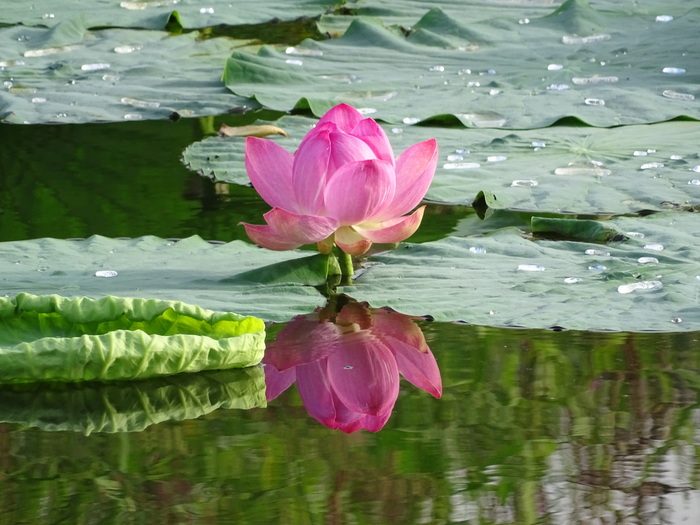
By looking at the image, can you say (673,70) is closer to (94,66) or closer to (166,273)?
(94,66)

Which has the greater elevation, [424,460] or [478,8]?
[478,8]

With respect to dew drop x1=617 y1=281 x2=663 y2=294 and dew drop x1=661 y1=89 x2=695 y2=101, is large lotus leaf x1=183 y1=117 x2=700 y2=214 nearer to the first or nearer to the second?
dew drop x1=661 y1=89 x2=695 y2=101

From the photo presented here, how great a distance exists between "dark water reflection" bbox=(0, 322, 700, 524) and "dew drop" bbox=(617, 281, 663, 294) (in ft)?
0.80

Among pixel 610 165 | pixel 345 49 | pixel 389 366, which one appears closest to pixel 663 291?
pixel 389 366

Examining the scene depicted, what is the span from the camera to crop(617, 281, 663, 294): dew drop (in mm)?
1569

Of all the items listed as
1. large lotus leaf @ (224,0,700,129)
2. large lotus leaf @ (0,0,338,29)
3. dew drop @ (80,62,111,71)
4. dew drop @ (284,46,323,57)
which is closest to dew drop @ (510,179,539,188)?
Result: large lotus leaf @ (224,0,700,129)

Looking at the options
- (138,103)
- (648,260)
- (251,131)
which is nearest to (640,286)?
(648,260)

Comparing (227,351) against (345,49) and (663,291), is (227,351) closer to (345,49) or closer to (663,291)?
(663,291)

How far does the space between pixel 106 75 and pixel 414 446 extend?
95.8 inches

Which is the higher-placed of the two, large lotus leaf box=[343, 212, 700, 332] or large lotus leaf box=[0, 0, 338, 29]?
large lotus leaf box=[0, 0, 338, 29]

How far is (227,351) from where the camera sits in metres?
1.31

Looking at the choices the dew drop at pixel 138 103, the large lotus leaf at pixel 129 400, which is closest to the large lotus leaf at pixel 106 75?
the dew drop at pixel 138 103

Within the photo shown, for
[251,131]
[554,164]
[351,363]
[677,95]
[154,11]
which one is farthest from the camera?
[154,11]

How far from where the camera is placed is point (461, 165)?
2338 mm
